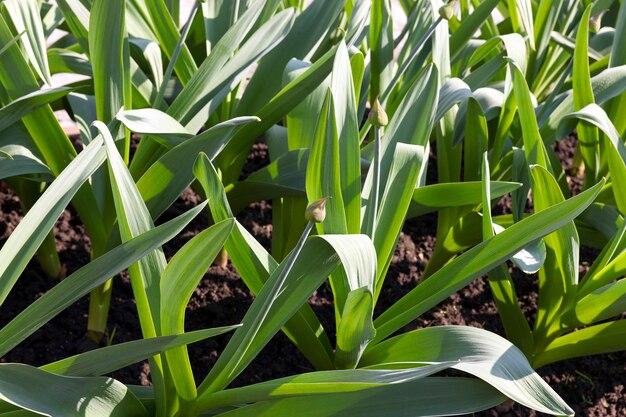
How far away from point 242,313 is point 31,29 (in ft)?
2.00

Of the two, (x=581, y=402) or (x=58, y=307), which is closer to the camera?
(x=58, y=307)

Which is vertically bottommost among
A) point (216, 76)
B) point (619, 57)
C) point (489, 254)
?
point (489, 254)

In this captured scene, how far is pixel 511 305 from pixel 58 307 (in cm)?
75

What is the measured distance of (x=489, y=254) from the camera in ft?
3.50

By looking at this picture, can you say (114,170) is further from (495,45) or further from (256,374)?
(495,45)

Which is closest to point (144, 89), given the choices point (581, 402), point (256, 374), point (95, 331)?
point (95, 331)

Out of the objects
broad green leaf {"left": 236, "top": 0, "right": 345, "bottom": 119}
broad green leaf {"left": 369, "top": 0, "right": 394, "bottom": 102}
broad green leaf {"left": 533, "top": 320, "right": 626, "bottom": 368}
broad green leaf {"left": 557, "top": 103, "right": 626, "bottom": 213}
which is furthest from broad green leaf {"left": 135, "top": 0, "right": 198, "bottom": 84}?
broad green leaf {"left": 533, "top": 320, "right": 626, "bottom": 368}

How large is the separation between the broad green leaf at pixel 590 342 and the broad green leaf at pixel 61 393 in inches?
27.5

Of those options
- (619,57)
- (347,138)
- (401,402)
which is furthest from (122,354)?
(619,57)

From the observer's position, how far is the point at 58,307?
0.91m

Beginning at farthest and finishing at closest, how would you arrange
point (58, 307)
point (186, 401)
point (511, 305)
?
point (511, 305), point (186, 401), point (58, 307)

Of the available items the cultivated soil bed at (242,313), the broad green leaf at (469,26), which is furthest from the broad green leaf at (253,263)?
the broad green leaf at (469,26)

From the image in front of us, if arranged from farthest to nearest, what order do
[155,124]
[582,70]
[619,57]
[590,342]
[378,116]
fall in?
[619,57] < [582,70] < [590,342] < [155,124] < [378,116]

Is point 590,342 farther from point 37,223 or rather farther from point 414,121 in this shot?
point 37,223
